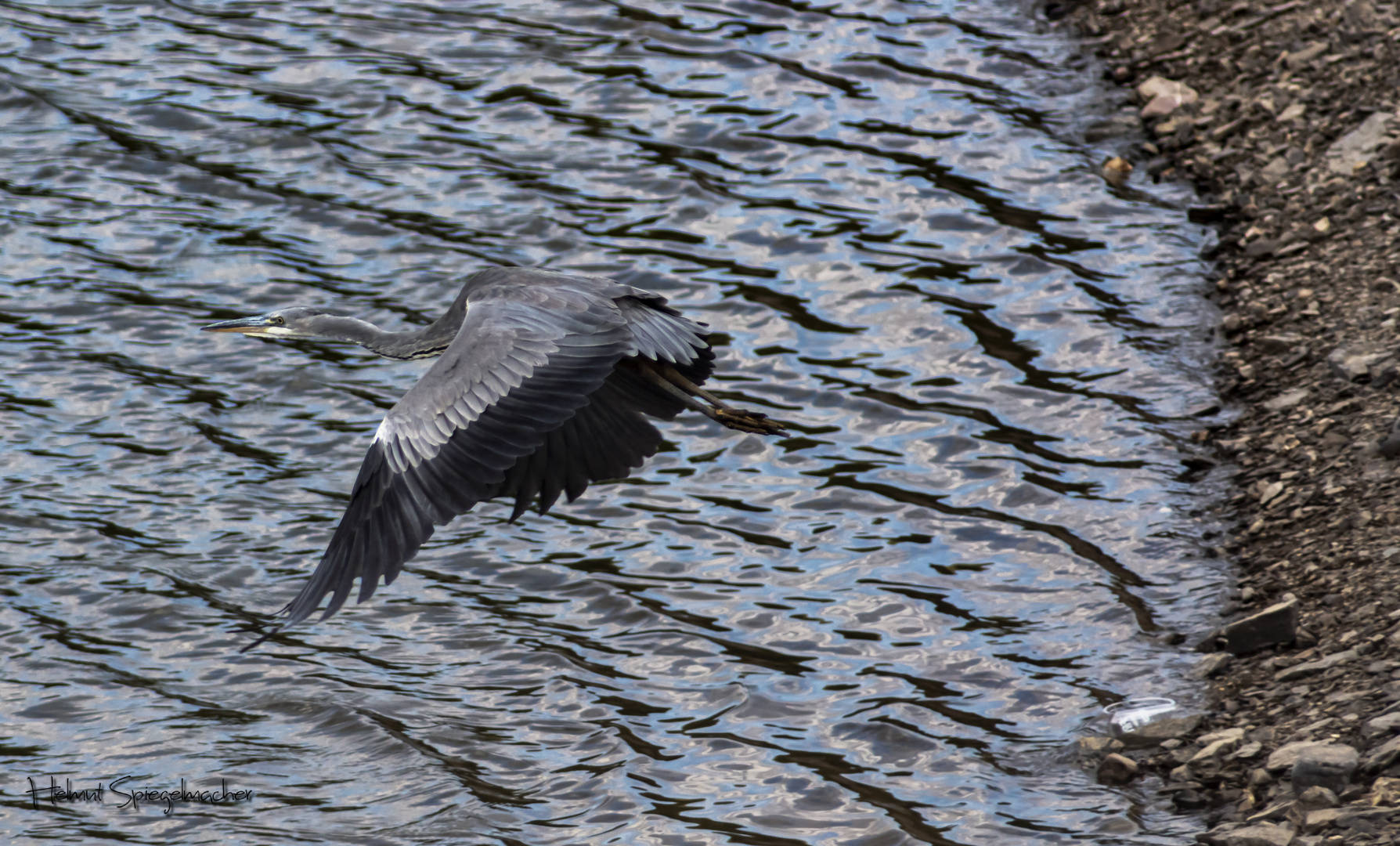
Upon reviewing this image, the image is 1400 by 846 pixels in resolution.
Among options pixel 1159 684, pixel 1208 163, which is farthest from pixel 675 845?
pixel 1208 163

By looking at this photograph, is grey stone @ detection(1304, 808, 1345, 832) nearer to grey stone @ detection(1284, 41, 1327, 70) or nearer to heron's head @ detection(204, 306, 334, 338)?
heron's head @ detection(204, 306, 334, 338)

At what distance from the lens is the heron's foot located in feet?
20.4

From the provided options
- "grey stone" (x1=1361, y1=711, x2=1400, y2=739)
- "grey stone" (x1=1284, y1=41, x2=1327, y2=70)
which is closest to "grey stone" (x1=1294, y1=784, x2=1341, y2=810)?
"grey stone" (x1=1361, y1=711, x2=1400, y2=739)

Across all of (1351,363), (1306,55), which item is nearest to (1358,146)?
(1306,55)

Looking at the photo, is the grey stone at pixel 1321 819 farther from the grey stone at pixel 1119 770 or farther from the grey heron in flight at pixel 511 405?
the grey heron in flight at pixel 511 405

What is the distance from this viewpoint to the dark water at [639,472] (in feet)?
19.3

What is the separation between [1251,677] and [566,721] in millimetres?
2665

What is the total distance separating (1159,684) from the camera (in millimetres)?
6047

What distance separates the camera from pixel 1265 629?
595cm

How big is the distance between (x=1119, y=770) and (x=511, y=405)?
8.41ft

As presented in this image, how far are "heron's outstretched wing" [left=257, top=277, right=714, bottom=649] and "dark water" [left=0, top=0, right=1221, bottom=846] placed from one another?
104cm

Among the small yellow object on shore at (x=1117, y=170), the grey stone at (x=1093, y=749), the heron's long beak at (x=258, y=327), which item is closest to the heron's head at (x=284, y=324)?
the heron's long beak at (x=258, y=327)

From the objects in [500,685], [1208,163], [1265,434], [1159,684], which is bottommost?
[500,685]

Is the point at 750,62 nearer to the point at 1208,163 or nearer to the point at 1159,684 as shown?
the point at 1208,163
